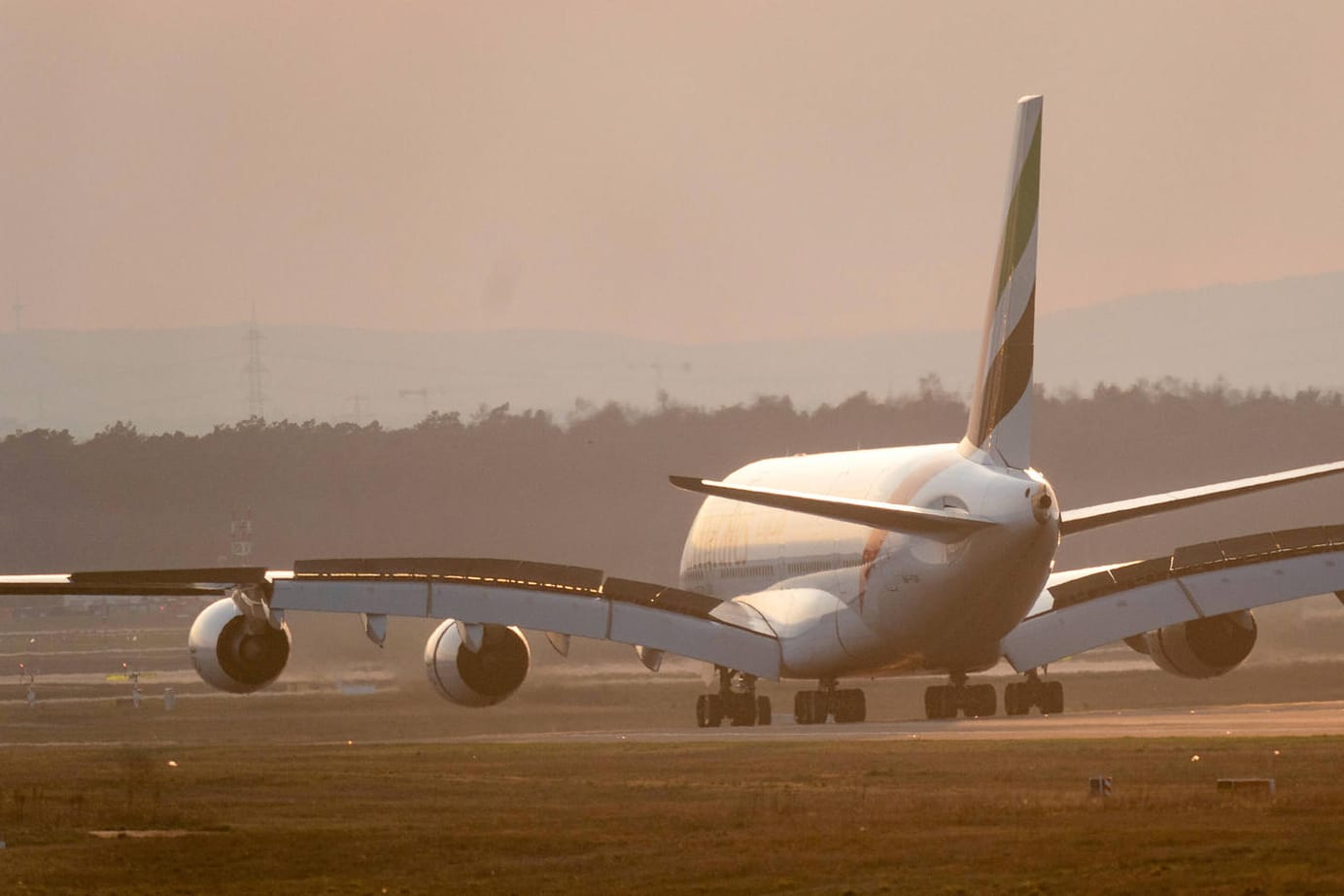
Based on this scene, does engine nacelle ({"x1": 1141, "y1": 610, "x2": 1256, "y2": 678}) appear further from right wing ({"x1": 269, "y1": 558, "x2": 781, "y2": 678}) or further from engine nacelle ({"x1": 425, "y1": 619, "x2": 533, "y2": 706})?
engine nacelle ({"x1": 425, "y1": 619, "x2": 533, "y2": 706})

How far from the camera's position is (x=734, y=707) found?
1767 inches

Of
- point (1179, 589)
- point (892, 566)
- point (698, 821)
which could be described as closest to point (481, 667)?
point (892, 566)

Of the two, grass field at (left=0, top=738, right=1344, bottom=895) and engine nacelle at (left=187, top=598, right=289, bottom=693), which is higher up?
engine nacelle at (left=187, top=598, right=289, bottom=693)

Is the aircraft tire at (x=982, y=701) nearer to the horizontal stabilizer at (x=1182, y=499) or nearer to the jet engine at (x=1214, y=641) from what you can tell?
the jet engine at (x=1214, y=641)

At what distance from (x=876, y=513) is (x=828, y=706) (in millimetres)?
8076

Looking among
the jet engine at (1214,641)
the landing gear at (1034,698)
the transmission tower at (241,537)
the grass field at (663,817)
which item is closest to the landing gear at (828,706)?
the landing gear at (1034,698)

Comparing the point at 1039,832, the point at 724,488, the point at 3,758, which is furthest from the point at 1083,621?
the point at 1039,832

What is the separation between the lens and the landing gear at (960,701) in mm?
45125

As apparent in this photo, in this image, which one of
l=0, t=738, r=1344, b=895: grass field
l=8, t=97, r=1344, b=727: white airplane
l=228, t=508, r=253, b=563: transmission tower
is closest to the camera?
l=0, t=738, r=1344, b=895: grass field

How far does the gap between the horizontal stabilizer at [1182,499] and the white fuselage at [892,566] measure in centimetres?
100

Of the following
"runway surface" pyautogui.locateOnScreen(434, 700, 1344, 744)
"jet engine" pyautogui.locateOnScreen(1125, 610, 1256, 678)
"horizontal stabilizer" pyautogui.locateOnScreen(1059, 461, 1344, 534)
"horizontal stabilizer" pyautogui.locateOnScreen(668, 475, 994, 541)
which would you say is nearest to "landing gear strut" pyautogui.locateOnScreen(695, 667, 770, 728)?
"runway surface" pyautogui.locateOnScreen(434, 700, 1344, 744)

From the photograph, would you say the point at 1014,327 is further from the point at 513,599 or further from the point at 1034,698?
the point at 513,599

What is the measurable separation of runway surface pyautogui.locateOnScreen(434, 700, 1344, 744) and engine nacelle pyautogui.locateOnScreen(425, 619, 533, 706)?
0.74 meters

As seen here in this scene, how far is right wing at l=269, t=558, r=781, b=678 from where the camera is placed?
39.1 meters
